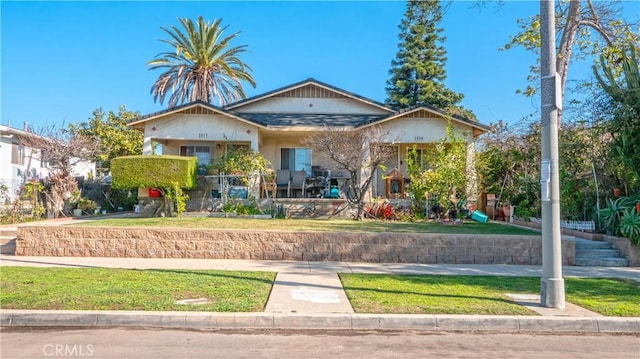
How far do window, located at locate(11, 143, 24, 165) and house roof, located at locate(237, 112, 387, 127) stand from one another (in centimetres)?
1242

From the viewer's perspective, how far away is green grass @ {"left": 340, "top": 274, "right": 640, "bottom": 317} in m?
6.23

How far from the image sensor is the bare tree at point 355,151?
14.7 meters

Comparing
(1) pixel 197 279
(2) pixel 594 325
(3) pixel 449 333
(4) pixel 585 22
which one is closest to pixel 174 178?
(1) pixel 197 279

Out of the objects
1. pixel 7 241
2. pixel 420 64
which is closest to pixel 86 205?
pixel 7 241

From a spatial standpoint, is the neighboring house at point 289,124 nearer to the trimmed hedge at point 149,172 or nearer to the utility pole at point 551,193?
the trimmed hedge at point 149,172

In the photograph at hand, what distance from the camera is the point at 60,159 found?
17750 millimetres

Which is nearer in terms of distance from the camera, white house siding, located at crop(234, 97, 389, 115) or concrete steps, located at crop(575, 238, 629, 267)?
concrete steps, located at crop(575, 238, 629, 267)

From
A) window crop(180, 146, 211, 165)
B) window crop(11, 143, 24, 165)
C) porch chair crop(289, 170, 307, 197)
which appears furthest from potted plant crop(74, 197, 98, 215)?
porch chair crop(289, 170, 307, 197)

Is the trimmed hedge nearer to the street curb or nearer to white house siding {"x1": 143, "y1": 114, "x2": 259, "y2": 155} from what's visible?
white house siding {"x1": 143, "y1": 114, "x2": 259, "y2": 155}

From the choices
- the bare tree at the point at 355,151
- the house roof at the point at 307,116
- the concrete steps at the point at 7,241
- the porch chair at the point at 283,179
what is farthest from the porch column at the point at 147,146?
the bare tree at the point at 355,151

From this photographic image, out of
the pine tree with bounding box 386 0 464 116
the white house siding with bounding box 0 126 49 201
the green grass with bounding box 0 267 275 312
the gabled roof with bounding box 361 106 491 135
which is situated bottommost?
the green grass with bounding box 0 267 275 312

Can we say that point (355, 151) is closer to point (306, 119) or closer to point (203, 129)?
point (306, 119)

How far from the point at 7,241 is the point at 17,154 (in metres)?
13.8

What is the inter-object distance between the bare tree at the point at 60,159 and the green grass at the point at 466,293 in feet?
45.4
